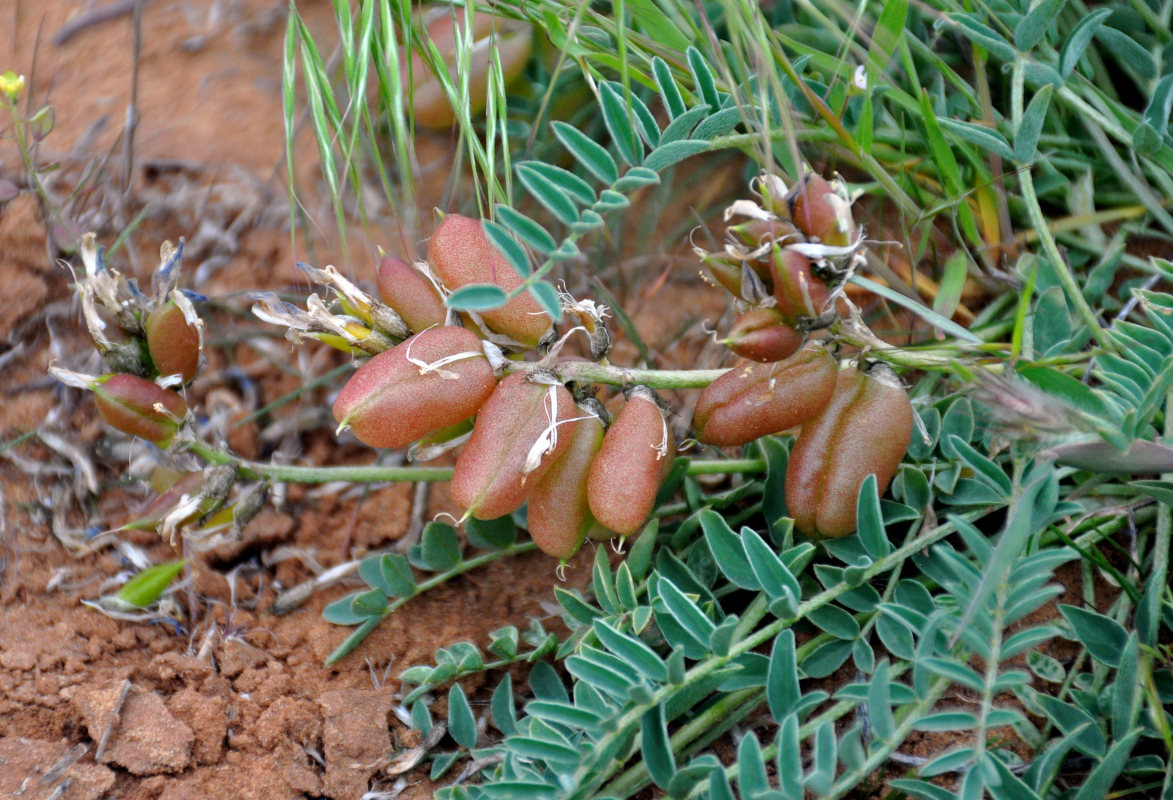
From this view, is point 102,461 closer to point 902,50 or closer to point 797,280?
point 797,280

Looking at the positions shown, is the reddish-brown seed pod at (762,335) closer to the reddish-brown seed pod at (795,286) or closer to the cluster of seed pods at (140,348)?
the reddish-brown seed pod at (795,286)

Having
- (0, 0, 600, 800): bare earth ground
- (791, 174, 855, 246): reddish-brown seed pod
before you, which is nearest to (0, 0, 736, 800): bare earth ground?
(0, 0, 600, 800): bare earth ground

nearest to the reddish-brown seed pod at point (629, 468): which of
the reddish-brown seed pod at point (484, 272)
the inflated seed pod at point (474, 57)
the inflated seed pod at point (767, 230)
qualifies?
the reddish-brown seed pod at point (484, 272)

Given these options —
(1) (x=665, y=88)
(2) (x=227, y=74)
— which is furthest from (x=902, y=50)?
(2) (x=227, y=74)

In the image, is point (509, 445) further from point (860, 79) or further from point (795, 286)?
point (860, 79)

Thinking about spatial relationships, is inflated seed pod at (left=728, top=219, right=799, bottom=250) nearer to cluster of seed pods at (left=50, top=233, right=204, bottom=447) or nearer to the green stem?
the green stem

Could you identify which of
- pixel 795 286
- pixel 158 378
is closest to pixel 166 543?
pixel 158 378
